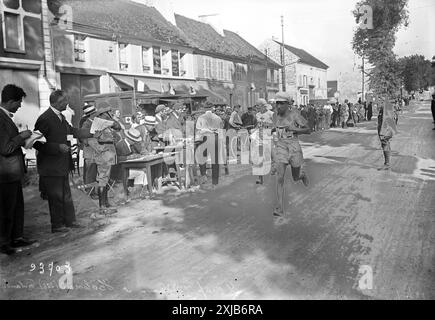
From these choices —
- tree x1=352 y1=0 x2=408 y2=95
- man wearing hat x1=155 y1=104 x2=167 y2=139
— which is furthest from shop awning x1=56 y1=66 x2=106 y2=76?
tree x1=352 y1=0 x2=408 y2=95

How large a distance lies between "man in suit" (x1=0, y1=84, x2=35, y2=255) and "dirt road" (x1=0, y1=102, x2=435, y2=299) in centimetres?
38

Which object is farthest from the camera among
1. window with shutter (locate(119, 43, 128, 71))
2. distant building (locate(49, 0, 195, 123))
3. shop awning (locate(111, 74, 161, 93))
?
window with shutter (locate(119, 43, 128, 71))

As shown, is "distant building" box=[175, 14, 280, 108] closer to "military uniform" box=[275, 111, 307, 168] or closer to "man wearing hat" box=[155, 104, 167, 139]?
"man wearing hat" box=[155, 104, 167, 139]

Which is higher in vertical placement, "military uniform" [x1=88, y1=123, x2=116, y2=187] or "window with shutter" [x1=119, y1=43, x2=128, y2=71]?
"window with shutter" [x1=119, y1=43, x2=128, y2=71]

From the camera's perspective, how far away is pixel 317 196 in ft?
25.8

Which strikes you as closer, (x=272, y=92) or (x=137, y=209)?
(x=137, y=209)

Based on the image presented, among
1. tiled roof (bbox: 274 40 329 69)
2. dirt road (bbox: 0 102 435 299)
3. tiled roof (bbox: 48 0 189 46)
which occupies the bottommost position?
dirt road (bbox: 0 102 435 299)

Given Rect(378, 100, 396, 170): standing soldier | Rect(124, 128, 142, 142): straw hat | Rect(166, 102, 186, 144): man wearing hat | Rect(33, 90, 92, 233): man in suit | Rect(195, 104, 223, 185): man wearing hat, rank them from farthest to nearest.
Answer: Rect(378, 100, 396, 170): standing soldier → Rect(166, 102, 186, 144): man wearing hat → Rect(195, 104, 223, 185): man wearing hat → Rect(124, 128, 142, 142): straw hat → Rect(33, 90, 92, 233): man in suit

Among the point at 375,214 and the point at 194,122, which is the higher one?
the point at 194,122

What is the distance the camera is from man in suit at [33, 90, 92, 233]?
5859 millimetres

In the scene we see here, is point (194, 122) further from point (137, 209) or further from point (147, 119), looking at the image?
point (137, 209)

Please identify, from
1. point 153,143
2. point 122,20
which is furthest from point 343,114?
point 153,143
